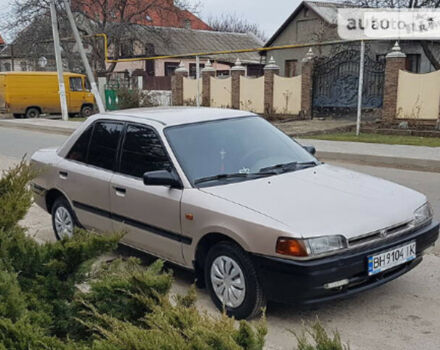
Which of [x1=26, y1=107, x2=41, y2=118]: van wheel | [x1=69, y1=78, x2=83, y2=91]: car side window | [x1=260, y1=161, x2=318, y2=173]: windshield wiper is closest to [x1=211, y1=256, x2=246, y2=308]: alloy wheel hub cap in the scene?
[x1=260, y1=161, x2=318, y2=173]: windshield wiper

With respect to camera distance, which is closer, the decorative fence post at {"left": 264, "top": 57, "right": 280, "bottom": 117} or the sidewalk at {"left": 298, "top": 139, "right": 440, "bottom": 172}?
the sidewalk at {"left": 298, "top": 139, "right": 440, "bottom": 172}

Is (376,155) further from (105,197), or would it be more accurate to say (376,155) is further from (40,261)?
(40,261)

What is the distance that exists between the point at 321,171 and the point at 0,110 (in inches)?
1055

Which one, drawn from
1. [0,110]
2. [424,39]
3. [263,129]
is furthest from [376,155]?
[0,110]

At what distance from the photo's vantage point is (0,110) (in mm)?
28312

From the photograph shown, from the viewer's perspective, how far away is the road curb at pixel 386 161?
11.7m

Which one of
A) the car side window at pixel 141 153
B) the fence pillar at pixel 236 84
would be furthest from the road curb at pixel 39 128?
the car side window at pixel 141 153

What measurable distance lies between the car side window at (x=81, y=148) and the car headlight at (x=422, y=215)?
3.38m

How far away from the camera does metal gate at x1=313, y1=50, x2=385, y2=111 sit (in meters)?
19.8

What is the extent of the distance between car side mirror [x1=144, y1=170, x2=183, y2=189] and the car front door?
0.07 metres

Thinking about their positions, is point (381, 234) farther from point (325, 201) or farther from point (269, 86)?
point (269, 86)

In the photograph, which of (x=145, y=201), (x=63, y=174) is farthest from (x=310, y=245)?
(x=63, y=174)

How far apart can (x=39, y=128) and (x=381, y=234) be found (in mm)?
21722

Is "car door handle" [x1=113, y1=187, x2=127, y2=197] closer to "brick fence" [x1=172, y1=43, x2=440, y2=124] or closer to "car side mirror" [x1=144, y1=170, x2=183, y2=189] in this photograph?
"car side mirror" [x1=144, y1=170, x2=183, y2=189]
